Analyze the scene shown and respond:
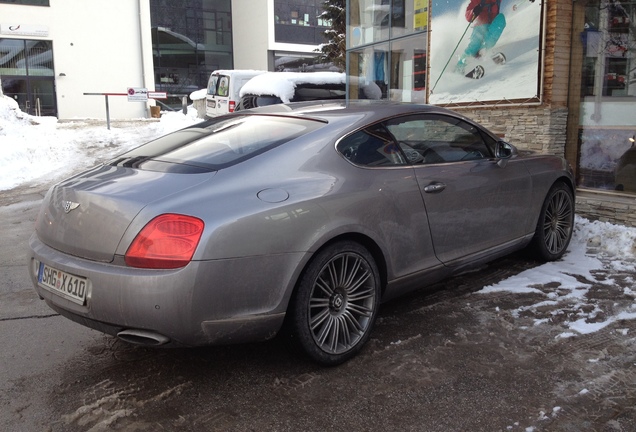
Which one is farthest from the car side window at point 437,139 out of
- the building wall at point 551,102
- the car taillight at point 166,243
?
the building wall at point 551,102

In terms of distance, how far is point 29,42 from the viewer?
28.9 m

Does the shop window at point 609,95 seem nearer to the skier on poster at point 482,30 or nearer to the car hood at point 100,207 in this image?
the skier on poster at point 482,30

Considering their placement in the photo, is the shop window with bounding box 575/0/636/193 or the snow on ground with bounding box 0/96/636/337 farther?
the shop window with bounding box 575/0/636/193

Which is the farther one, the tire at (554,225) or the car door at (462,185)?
the tire at (554,225)

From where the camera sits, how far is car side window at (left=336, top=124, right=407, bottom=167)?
138 inches

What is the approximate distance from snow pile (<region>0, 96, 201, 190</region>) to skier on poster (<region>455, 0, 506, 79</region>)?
9.06 meters

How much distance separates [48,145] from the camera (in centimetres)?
1470

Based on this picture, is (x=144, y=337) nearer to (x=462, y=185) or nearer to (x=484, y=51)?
(x=462, y=185)

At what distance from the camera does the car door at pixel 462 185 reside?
386 centimetres

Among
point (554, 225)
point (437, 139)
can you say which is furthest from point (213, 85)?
point (437, 139)

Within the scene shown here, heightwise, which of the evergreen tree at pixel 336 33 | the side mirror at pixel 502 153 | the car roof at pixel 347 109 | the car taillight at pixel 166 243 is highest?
the evergreen tree at pixel 336 33

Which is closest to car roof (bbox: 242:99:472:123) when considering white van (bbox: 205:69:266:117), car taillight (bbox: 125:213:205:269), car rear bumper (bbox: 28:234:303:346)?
car rear bumper (bbox: 28:234:303:346)

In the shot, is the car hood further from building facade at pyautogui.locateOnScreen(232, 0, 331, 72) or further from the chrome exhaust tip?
building facade at pyautogui.locateOnScreen(232, 0, 331, 72)

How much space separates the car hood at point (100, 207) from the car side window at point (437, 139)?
1.53 m
